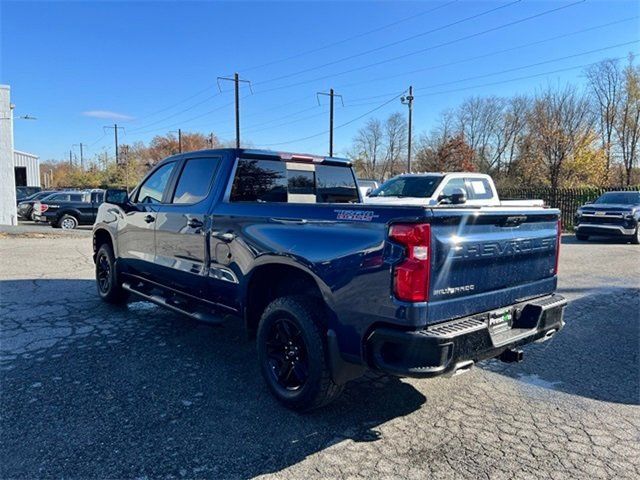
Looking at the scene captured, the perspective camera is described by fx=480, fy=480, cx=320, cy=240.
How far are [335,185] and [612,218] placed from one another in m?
13.4

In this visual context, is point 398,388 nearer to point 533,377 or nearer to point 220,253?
point 533,377

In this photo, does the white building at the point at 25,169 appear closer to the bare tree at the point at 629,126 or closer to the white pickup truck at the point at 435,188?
the white pickup truck at the point at 435,188

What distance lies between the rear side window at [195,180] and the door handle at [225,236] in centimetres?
47

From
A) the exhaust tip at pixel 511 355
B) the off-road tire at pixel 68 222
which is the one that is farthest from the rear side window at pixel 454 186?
the off-road tire at pixel 68 222

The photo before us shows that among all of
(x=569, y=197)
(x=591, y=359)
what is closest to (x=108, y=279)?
(x=591, y=359)

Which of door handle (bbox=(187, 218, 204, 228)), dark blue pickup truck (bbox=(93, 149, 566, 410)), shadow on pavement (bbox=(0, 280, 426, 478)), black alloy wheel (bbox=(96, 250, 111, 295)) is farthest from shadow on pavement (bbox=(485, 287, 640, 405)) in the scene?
black alloy wheel (bbox=(96, 250, 111, 295))

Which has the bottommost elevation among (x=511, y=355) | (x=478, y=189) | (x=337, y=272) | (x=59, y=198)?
(x=511, y=355)

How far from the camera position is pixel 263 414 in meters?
3.49

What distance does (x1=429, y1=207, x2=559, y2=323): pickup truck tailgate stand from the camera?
289 cm

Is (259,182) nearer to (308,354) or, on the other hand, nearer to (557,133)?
(308,354)

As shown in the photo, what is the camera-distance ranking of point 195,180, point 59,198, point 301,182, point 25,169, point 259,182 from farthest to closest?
point 25,169 → point 59,198 → point 301,182 → point 195,180 → point 259,182

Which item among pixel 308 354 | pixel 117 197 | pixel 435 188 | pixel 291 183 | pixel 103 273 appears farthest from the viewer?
pixel 435 188

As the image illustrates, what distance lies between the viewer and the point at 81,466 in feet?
9.14

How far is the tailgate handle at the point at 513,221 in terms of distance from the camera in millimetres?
3293
